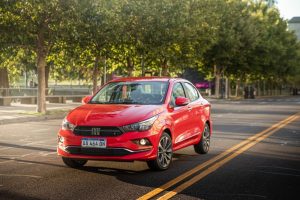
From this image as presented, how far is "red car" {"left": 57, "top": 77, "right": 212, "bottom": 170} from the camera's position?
8.31m

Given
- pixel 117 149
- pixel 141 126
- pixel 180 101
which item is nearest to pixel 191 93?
pixel 180 101

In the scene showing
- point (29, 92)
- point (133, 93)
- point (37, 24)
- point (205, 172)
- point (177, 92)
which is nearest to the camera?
point (205, 172)

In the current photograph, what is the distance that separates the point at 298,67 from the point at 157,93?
79.2 metres

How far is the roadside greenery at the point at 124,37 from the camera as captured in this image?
23875 millimetres

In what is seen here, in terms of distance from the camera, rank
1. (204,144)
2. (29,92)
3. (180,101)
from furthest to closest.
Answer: (29,92)
(204,144)
(180,101)

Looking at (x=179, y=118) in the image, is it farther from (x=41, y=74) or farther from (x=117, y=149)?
(x=41, y=74)

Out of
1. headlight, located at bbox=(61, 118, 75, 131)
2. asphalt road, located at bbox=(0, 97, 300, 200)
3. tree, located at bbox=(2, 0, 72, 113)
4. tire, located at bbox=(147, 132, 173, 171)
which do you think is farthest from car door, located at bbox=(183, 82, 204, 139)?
tree, located at bbox=(2, 0, 72, 113)

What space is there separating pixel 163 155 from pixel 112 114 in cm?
114

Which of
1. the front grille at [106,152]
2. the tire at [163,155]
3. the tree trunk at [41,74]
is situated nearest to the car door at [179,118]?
the tire at [163,155]

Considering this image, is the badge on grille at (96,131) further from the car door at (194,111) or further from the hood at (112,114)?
the car door at (194,111)

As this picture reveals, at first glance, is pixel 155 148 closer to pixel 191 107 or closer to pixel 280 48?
pixel 191 107

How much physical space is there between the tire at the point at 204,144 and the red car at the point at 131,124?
63cm

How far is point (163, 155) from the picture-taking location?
8.99 meters

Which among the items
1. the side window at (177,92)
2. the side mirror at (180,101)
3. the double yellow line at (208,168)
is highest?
the side window at (177,92)
